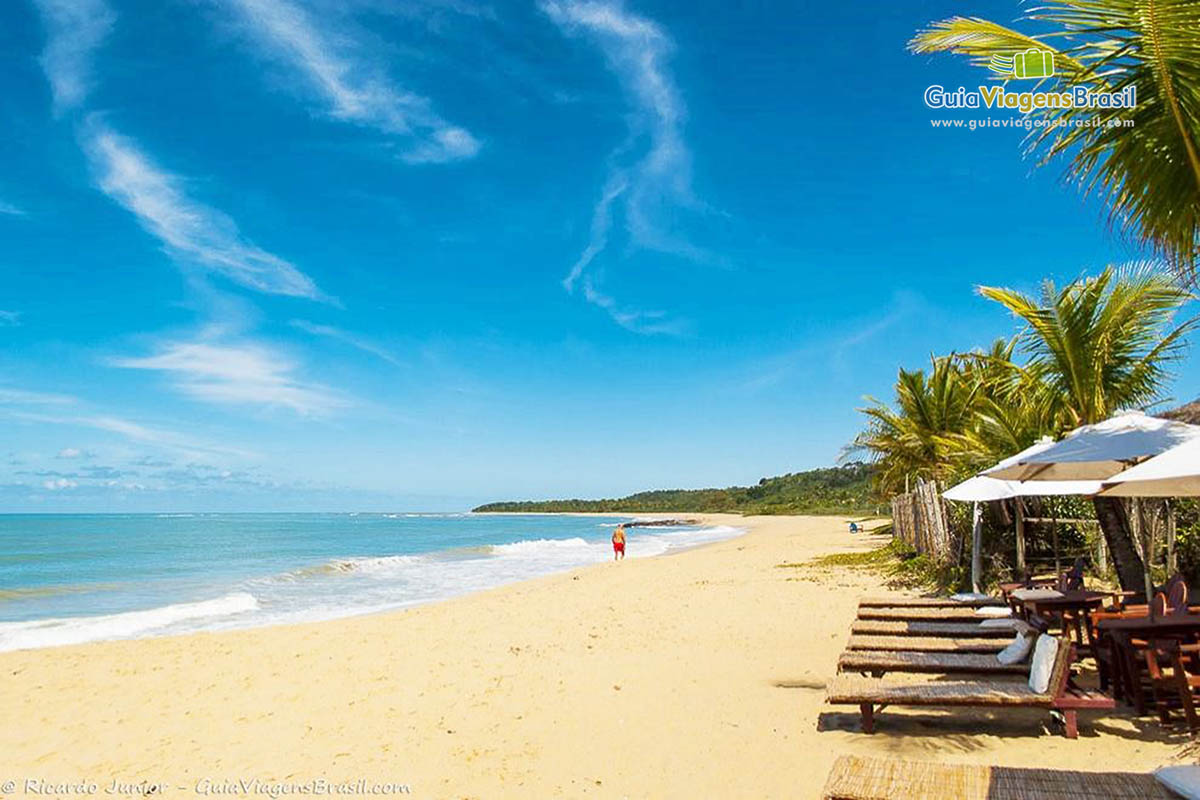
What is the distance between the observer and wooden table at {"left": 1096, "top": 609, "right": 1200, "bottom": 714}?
506 cm

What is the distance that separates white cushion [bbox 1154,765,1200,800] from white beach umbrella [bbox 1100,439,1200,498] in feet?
5.39

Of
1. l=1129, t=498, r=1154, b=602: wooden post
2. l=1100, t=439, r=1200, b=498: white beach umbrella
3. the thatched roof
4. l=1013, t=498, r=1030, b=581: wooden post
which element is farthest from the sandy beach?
the thatched roof

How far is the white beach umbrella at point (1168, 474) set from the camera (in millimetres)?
4230

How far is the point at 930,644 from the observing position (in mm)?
6391

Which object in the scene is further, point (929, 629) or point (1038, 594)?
point (1038, 594)

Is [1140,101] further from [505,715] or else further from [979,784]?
[505,715]

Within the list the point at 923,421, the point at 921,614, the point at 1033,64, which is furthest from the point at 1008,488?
the point at 923,421

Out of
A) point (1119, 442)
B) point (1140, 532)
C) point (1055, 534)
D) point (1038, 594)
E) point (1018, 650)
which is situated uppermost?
point (1119, 442)

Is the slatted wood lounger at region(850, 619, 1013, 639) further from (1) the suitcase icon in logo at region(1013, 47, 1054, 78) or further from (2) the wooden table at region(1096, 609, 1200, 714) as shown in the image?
(1) the suitcase icon in logo at region(1013, 47, 1054, 78)

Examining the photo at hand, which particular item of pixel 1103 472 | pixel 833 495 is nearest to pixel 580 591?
pixel 1103 472

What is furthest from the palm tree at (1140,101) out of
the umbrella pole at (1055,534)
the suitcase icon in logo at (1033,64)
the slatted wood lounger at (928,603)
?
the umbrella pole at (1055,534)

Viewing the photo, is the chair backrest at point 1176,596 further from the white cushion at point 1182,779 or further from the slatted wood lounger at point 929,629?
the white cushion at point 1182,779

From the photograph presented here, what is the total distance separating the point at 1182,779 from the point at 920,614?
4.90m

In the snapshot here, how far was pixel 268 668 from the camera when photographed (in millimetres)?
8953
